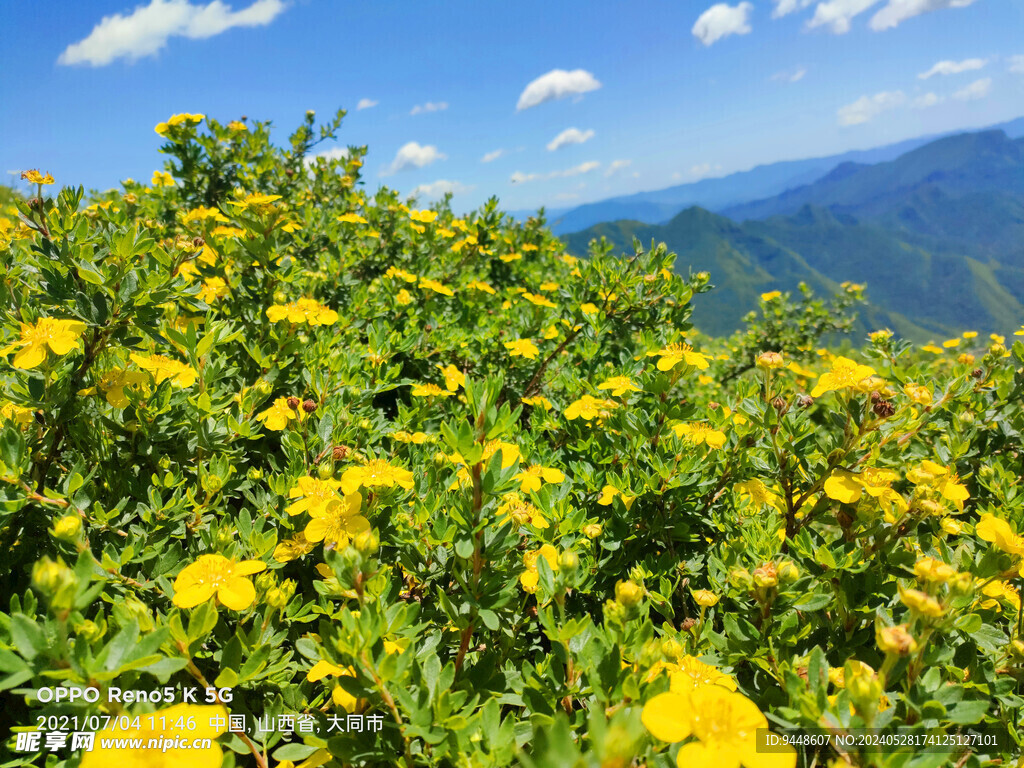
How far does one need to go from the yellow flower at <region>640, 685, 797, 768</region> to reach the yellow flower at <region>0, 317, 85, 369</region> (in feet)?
6.22

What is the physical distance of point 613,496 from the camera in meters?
1.93

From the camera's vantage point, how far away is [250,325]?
2756 millimetres

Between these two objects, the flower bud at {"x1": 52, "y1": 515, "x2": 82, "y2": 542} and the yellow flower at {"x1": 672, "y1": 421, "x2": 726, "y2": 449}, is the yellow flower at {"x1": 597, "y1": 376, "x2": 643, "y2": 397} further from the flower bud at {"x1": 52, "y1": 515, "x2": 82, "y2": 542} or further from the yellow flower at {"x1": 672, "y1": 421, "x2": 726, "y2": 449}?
the flower bud at {"x1": 52, "y1": 515, "x2": 82, "y2": 542}

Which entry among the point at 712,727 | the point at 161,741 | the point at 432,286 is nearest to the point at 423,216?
the point at 432,286

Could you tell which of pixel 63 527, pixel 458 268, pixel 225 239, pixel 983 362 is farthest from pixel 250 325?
pixel 983 362

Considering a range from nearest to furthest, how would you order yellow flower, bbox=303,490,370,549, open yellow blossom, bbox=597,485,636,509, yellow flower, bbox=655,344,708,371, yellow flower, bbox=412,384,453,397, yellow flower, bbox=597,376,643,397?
yellow flower, bbox=303,490,370,549
open yellow blossom, bbox=597,485,636,509
yellow flower, bbox=655,344,708,371
yellow flower, bbox=597,376,643,397
yellow flower, bbox=412,384,453,397

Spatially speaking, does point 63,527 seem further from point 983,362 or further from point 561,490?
point 983,362

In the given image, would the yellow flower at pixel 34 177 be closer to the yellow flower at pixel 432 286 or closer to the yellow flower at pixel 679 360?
the yellow flower at pixel 432 286

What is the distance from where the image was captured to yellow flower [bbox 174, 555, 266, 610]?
4.07 ft

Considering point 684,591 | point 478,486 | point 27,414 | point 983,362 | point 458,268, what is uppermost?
point 458,268

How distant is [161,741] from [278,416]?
126cm

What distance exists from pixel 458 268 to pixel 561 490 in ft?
11.3

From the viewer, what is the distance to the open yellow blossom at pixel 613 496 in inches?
74.1

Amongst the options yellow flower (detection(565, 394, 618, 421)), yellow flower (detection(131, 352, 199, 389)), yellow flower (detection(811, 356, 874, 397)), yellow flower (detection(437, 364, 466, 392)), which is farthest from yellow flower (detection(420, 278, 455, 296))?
yellow flower (detection(811, 356, 874, 397))
